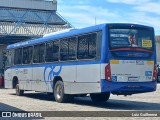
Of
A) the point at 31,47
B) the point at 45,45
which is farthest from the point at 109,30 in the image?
the point at 31,47

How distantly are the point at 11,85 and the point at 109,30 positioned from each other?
1011 centimetres

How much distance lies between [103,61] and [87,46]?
1.23 m

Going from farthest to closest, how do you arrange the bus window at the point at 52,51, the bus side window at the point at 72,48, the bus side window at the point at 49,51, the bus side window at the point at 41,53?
the bus side window at the point at 41,53 → the bus side window at the point at 49,51 → the bus window at the point at 52,51 → the bus side window at the point at 72,48

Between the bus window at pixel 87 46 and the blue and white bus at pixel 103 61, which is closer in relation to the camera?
the blue and white bus at pixel 103 61

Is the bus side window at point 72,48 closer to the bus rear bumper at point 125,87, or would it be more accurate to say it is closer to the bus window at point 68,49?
the bus window at point 68,49

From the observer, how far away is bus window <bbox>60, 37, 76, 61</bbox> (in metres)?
17.4

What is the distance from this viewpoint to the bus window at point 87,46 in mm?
16078

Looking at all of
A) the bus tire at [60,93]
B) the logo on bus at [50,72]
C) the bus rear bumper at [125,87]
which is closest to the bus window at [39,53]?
the logo on bus at [50,72]

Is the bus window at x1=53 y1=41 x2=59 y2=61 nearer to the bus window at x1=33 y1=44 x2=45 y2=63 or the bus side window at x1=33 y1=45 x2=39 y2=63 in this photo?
the bus window at x1=33 y1=44 x2=45 y2=63

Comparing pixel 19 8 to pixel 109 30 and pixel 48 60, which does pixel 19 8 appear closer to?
pixel 48 60

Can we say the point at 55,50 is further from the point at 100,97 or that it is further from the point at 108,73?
the point at 108,73

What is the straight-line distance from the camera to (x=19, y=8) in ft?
164

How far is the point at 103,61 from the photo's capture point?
1542 cm

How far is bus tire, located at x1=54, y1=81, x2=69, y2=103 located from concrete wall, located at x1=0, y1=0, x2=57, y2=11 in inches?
1305
